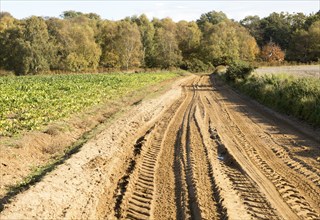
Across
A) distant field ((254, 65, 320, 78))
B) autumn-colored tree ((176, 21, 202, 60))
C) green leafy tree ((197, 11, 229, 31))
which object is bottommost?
distant field ((254, 65, 320, 78))

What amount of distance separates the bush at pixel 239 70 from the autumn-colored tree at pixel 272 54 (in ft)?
176

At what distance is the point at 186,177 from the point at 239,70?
30379 millimetres

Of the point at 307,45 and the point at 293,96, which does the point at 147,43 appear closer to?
the point at 307,45

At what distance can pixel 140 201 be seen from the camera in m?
7.93

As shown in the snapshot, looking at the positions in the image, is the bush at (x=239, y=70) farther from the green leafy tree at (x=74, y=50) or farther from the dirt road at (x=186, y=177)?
the green leafy tree at (x=74, y=50)

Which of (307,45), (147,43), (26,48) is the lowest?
(26,48)

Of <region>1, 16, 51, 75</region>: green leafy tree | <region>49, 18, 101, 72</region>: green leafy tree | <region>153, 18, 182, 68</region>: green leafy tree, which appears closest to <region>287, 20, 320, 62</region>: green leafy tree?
<region>153, 18, 182, 68</region>: green leafy tree

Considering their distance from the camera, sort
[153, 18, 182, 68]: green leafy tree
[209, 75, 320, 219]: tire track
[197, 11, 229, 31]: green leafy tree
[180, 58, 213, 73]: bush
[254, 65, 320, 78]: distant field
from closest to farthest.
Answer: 1. [209, 75, 320, 219]: tire track
2. [254, 65, 320, 78]: distant field
3. [180, 58, 213, 73]: bush
4. [153, 18, 182, 68]: green leafy tree
5. [197, 11, 229, 31]: green leafy tree

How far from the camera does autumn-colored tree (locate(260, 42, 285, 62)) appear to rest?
90.5 meters

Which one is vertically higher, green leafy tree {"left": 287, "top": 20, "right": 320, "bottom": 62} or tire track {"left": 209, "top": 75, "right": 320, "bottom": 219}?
green leafy tree {"left": 287, "top": 20, "right": 320, "bottom": 62}

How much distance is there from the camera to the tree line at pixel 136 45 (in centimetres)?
6462

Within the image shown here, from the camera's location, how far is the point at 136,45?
77312 millimetres

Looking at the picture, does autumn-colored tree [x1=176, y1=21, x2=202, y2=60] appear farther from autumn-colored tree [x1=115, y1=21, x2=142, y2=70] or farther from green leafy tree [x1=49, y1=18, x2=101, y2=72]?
green leafy tree [x1=49, y1=18, x2=101, y2=72]

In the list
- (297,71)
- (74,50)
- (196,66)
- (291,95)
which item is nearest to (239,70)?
(291,95)
